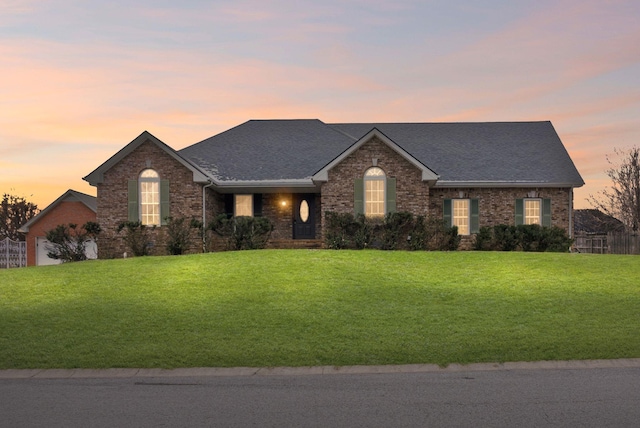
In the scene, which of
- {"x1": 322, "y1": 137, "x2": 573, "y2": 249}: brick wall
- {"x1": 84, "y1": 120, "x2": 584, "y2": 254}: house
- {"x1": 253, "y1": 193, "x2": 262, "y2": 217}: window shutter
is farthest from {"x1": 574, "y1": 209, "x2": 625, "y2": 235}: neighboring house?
{"x1": 253, "y1": 193, "x2": 262, "y2": 217}: window shutter

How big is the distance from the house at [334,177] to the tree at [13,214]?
3656 centimetres

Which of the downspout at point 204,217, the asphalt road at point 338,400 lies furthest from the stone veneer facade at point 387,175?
the asphalt road at point 338,400

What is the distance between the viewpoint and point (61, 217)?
135 ft

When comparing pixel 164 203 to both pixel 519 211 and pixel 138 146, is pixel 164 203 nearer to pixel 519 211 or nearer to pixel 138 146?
pixel 138 146

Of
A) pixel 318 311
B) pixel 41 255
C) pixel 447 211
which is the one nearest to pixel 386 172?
pixel 447 211

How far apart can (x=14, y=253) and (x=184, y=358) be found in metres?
30.5

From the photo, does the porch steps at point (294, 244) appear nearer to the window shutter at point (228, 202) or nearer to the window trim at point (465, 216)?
the window shutter at point (228, 202)

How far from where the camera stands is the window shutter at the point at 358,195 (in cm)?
2764

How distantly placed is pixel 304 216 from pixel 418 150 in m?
7.45

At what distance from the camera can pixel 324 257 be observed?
71.3ft

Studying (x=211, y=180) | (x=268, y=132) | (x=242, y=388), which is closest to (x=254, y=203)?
(x=211, y=180)

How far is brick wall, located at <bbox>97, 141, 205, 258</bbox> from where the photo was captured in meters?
28.3

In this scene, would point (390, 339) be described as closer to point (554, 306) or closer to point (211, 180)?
point (554, 306)

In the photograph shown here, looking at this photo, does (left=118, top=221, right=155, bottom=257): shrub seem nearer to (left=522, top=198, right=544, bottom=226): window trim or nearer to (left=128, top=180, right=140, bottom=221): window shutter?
(left=128, top=180, right=140, bottom=221): window shutter
